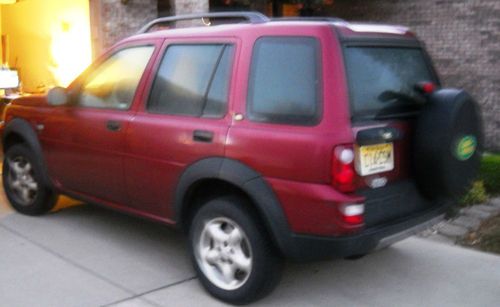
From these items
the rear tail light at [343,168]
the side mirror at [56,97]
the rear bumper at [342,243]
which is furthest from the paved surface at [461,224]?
the side mirror at [56,97]

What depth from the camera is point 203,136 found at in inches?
179

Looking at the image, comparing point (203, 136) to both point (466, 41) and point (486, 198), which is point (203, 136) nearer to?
point (486, 198)

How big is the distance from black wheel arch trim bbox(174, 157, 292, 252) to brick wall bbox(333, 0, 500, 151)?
619 cm

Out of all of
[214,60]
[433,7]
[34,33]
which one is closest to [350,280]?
[214,60]

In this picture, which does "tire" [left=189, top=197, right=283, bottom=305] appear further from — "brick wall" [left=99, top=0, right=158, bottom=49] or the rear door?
"brick wall" [left=99, top=0, right=158, bottom=49]

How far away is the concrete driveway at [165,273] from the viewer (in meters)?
4.69

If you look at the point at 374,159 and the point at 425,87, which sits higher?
the point at 425,87

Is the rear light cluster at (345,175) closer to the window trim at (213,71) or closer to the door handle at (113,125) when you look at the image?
the window trim at (213,71)

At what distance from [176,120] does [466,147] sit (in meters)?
2.02

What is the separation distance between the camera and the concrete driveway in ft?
15.4

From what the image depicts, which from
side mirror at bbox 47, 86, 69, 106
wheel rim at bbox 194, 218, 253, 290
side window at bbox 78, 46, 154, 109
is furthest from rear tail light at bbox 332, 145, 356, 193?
side mirror at bbox 47, 86, 69, 106

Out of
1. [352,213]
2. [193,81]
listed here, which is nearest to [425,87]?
[352,213]

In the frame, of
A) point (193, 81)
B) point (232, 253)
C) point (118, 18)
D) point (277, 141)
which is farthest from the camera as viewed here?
point (118, 18)

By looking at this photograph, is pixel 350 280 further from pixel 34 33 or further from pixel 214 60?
pixel 34 33
